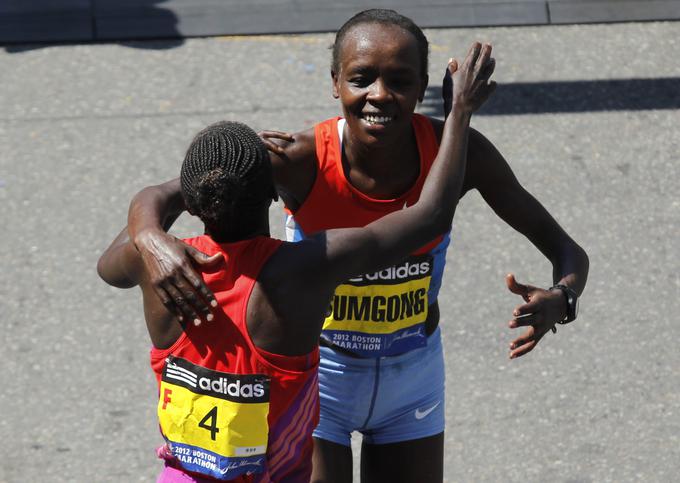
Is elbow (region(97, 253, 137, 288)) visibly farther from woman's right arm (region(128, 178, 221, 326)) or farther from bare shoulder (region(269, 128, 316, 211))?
bare shoulder (region(269, 128, 316, 211))

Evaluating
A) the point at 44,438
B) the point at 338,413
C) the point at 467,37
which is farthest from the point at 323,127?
the point at 467,37

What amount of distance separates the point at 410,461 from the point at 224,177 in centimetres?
135

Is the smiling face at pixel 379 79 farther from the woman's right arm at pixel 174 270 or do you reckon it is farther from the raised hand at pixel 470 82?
the woman's right arm at pixel 174 270

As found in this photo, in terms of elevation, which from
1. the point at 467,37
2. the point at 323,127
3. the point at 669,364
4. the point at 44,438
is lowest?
the point at 44,438

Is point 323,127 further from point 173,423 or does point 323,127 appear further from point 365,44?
point 173,423

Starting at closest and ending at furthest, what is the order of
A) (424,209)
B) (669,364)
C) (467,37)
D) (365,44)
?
(424,209), (365,44), (669,364), (467,37)

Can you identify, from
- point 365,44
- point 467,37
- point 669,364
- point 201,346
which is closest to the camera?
point 201,346

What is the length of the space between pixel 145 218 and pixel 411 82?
0.86 meters

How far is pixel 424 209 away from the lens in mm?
3223

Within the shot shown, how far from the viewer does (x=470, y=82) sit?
3.40 metres

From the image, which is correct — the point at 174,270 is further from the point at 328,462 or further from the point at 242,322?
the point at 328,462

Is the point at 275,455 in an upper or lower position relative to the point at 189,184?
lower

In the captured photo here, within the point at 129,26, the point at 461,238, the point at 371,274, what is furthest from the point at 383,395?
the point at 129,26

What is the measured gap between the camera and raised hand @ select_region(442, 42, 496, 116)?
339 cm
